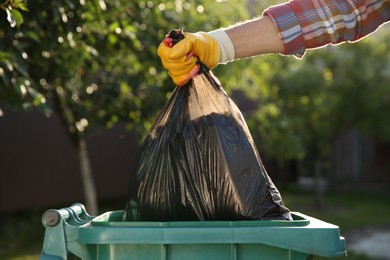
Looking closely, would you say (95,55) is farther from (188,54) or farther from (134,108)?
(188,54)

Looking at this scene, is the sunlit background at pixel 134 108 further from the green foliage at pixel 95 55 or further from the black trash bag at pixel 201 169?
the black trash bag at pixel 201 169

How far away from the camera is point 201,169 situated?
227 centimetres

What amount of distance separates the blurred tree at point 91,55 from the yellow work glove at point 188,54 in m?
0.91

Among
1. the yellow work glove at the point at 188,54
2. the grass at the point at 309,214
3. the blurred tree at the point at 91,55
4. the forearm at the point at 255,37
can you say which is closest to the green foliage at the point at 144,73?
the blurred tree at the point at 91,55

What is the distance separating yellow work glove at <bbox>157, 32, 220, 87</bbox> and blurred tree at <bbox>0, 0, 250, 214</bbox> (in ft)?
2.99

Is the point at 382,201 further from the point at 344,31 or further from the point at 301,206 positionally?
the point at 344,31

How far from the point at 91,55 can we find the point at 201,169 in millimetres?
2261

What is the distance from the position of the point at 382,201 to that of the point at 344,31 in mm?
10493

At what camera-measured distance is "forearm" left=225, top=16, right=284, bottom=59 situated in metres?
2.40

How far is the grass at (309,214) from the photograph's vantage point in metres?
7.67

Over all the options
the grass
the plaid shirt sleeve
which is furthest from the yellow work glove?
the grass

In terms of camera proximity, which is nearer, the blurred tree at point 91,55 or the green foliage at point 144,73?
the blurred tree at point 91,55

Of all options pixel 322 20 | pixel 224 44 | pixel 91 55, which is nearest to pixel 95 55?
pixel 91 55

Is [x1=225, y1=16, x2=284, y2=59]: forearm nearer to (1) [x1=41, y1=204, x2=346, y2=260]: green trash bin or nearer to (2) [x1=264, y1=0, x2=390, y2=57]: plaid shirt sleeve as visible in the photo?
(2) [x1=264, y1=0, x2=390, y2=57]: plaid shirt sleeve
